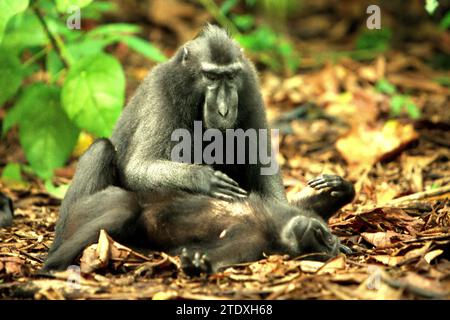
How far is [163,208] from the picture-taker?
639cm

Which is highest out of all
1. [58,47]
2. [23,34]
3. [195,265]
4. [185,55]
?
[23,34]

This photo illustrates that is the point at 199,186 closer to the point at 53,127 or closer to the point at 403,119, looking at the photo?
the point at 53,127

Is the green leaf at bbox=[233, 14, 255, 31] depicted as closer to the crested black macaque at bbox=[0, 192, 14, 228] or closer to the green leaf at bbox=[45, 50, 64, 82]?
the green leaf at bbox=[45, 50, 64, 82]

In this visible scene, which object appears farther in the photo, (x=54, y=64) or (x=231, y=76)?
(x=54, y=64)

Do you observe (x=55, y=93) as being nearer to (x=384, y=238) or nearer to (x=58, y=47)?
(x=58, y=47)

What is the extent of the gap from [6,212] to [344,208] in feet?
12.0

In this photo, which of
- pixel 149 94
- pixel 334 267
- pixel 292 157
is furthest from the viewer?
pixel 292 157

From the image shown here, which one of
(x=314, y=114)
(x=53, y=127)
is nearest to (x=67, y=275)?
(x=53, y=127)

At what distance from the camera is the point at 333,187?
6.75m

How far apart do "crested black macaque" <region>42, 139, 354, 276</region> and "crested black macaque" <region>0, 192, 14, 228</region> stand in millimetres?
1235

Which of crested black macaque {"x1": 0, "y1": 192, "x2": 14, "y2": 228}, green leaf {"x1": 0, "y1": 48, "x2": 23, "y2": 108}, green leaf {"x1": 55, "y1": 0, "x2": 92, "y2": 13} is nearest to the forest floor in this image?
crested black macaque {"x1": 0, "y1": 192, "x2": 14, "y2": 228}

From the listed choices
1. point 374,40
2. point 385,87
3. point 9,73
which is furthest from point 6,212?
point 374,40

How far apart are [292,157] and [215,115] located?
365cm
